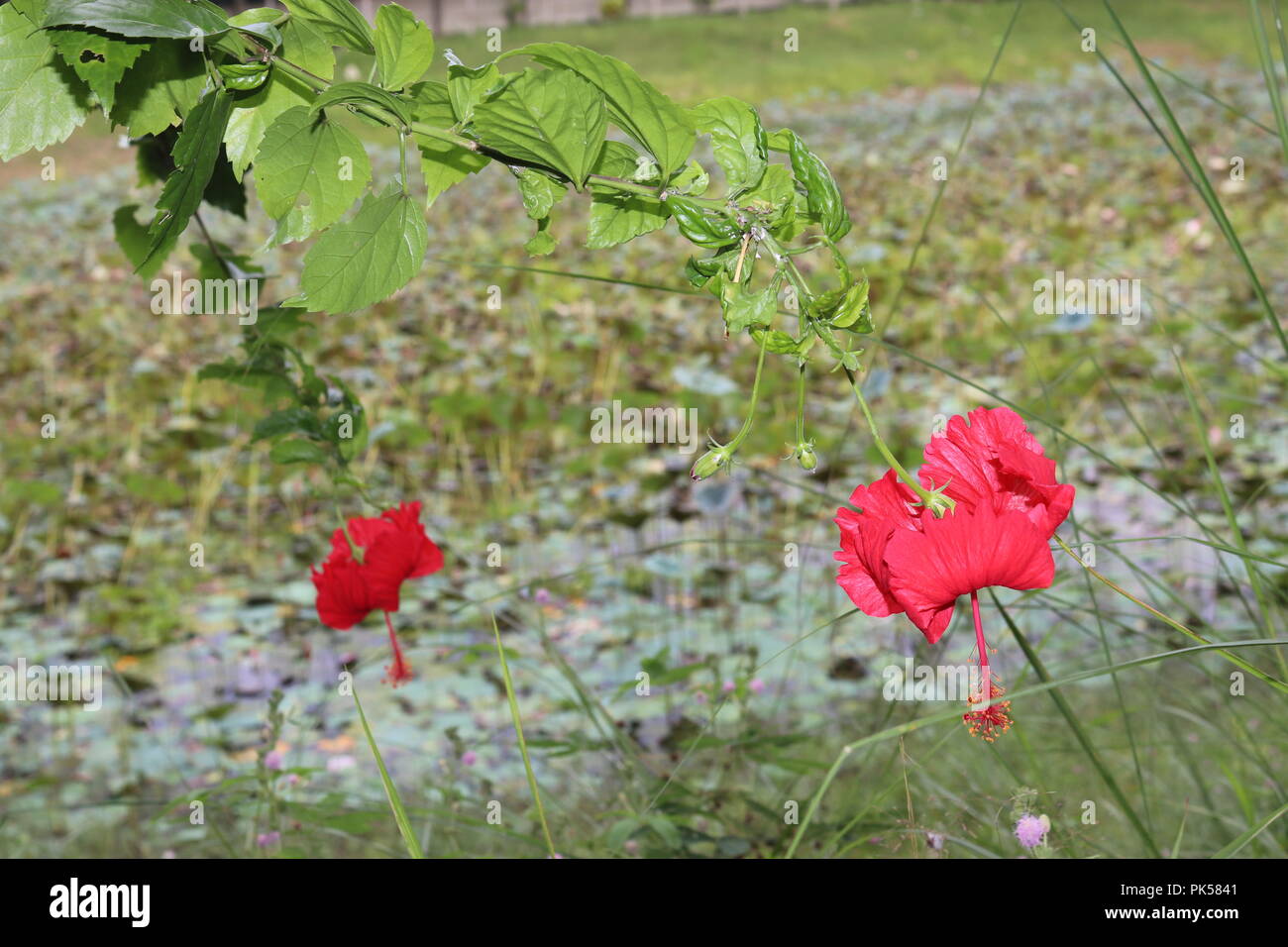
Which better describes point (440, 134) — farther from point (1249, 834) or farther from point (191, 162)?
point (1249, 834)

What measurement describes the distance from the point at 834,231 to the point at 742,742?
689 millimetres

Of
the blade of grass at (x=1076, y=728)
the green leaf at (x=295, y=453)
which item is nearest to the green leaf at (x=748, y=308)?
the blade of grass at (x=1076, y=728)

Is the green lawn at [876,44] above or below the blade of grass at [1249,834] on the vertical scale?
above

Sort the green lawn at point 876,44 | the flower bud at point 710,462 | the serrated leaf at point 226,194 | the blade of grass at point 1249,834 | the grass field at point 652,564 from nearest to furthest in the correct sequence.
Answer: the flower bud at point 710,462 < the blade of grass at point 1249,834 < the serrated leaf at point 226,194 < the grass field at point 652,564 < the green lawn at point 876,44

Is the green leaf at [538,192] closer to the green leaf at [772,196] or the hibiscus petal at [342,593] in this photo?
the green leaf at [772,196]

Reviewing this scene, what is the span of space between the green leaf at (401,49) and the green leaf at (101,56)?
0.08m

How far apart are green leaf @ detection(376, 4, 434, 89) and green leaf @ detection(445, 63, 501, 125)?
0.02 m

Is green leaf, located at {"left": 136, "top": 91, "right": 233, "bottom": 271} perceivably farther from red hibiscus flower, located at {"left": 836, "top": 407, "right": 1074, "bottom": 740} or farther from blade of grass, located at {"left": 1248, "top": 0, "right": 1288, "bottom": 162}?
blade of grass, located at {"left": 1248, "top": 0, "right": 1288, "bottom": 162}

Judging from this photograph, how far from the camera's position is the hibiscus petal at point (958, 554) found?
14.6 inches

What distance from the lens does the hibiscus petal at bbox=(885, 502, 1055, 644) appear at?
0.37 meters

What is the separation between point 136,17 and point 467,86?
11 cm

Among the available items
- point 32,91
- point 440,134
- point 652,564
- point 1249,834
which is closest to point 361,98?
point 440,134

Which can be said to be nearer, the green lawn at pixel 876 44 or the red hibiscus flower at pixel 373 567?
the red hibiscus flower at pixel 373 567

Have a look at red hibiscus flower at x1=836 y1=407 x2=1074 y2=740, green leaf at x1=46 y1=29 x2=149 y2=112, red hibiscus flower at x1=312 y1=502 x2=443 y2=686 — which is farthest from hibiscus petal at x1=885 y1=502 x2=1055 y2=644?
red hibiscus flower at x1=312 y1=502 x2=443 y2=686
